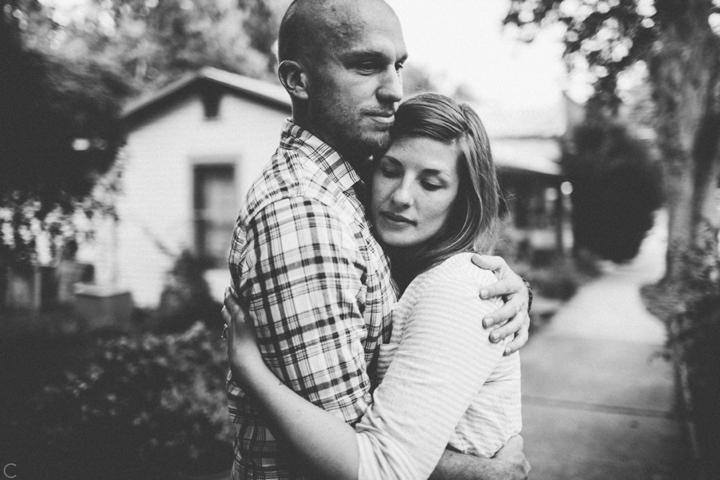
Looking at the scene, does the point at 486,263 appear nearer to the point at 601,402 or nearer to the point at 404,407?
the point at 404,407

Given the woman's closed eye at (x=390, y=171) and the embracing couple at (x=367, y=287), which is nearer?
the embracing couple at (x=367, y=287)

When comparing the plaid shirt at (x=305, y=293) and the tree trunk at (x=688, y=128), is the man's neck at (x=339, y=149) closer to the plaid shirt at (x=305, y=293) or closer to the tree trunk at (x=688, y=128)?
the plaid shirt at (x=305, y=293)

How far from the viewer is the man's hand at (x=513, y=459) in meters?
1.49

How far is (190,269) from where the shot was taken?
878 cm

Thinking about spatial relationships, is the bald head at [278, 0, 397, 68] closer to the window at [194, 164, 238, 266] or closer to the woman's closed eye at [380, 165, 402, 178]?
the woman's closed eye at [380, 165, 402, 178]

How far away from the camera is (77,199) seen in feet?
14.8

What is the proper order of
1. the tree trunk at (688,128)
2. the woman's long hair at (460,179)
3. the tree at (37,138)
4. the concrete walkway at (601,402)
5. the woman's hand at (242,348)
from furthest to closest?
the tree trunk at (688,128) < the concrete walkway at (601,402) < the tree at (37,138) < the woman's long hair at (460,179) < the woman's hand at (242,348)

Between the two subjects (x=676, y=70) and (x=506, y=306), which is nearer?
(x=506, y=306)

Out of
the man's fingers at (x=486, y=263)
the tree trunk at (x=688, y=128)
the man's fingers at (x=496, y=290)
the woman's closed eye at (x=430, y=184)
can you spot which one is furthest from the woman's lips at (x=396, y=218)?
the tree trunk at (x=688, y=128)

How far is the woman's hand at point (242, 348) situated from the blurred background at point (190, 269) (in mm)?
1081

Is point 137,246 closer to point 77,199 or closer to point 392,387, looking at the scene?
point 77,199

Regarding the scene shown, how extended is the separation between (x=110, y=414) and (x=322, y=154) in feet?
11.0

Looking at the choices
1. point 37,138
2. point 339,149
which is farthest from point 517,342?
point 37,138

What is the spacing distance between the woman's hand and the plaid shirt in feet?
0.15
